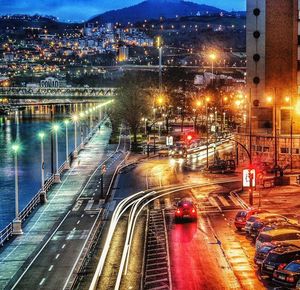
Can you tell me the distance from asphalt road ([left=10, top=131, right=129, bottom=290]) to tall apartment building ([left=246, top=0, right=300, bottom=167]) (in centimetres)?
1762

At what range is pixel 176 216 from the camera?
29234 mm

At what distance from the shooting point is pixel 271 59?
53156 millimetres

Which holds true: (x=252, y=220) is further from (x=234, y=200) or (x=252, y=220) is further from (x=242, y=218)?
(x=234, y=200)

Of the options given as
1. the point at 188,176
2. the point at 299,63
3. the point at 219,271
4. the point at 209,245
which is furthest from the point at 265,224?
the point at 299,63

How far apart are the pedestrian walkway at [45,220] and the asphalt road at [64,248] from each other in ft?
1.39

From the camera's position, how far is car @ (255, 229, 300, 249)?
72.9 feet

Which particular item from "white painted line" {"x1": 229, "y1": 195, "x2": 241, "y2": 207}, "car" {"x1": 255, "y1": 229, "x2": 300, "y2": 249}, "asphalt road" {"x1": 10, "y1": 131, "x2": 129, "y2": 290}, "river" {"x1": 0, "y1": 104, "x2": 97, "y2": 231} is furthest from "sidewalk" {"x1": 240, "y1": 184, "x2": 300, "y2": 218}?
"river" {"x1": 0, "y1": 104, "x2": 97, "y2": 231}

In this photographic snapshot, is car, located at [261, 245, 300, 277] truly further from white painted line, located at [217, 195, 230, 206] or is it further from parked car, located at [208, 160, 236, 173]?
parked car, located at [208, 160, 236, 173]

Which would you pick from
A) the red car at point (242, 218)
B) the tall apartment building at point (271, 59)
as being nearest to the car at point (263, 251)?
the red car at point (242, 218)

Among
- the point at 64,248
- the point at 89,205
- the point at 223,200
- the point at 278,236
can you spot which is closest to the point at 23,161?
the point at 89,205

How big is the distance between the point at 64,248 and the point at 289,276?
10485mm

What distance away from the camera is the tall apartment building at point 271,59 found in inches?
2056

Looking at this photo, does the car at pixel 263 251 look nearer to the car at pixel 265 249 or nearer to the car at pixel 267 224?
the car at pixel 265 249

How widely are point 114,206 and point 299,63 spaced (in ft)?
80.3
